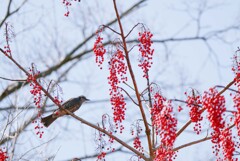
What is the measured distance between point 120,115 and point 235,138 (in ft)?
2.91

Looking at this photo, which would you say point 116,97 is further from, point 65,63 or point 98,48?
point 65,63

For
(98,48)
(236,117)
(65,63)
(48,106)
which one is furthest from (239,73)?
(65,63)

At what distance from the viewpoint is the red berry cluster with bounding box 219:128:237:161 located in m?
3.32

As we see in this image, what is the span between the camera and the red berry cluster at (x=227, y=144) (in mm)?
3324

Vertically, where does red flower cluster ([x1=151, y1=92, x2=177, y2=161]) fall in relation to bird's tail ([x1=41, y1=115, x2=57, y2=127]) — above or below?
below

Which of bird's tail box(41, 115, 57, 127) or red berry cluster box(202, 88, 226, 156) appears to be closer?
red berry cluster box(202, 88, 226, 156)

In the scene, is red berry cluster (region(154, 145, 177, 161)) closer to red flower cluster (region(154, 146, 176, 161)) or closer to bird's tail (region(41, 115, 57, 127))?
red flower cluster (region(154, 146, 176, 161))

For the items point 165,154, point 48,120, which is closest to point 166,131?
point 165,154

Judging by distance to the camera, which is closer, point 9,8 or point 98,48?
point 98,48

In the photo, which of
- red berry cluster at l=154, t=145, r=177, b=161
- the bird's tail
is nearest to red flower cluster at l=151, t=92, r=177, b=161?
red berry cluster at l=154, t=145, r=177, b=161

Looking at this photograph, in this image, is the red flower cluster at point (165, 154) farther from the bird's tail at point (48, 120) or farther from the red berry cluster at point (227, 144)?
the bird's tail at point (48, 120)

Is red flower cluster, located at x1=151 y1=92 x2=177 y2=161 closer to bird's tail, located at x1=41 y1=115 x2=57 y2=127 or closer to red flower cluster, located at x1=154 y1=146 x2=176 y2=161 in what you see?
red flower cluster, located at x1=154 y1=146 x2=176 y2=161

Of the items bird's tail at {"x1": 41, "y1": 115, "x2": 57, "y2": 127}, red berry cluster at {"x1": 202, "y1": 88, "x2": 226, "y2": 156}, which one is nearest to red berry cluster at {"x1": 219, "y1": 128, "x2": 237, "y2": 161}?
red berry cluster at {"x1": 202, "y1": 88, "x2": 226, "y2": 156}

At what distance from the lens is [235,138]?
11.9ft
